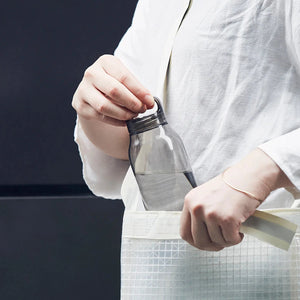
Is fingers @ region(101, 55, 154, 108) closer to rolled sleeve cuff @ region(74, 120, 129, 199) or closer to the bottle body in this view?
the bottle body

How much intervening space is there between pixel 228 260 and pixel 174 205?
0.24 ft

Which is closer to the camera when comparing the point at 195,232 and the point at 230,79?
the point at 195,232

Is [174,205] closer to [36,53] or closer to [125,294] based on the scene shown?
[125,294]

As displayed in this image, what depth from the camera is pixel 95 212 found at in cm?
149

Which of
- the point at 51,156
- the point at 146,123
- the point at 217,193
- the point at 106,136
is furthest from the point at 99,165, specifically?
the point at 51,156

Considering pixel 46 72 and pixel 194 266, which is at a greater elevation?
pixel 194 266

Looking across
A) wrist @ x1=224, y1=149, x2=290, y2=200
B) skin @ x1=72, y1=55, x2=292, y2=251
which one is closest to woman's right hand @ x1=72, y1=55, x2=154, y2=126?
skin @ x1=72, y1=55, x2=292, y2=251

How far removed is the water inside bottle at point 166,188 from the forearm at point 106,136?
12cm

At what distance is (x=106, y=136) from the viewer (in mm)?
719

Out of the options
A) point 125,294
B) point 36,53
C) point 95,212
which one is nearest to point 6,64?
point 36,53

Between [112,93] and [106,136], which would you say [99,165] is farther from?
[112,93]

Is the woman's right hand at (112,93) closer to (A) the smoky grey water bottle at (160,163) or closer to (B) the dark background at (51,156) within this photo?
(A) the smoky grey water bottle at (160,163)

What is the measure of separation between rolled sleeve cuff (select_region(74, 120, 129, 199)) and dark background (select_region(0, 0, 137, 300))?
70cm

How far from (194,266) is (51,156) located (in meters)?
0.97
